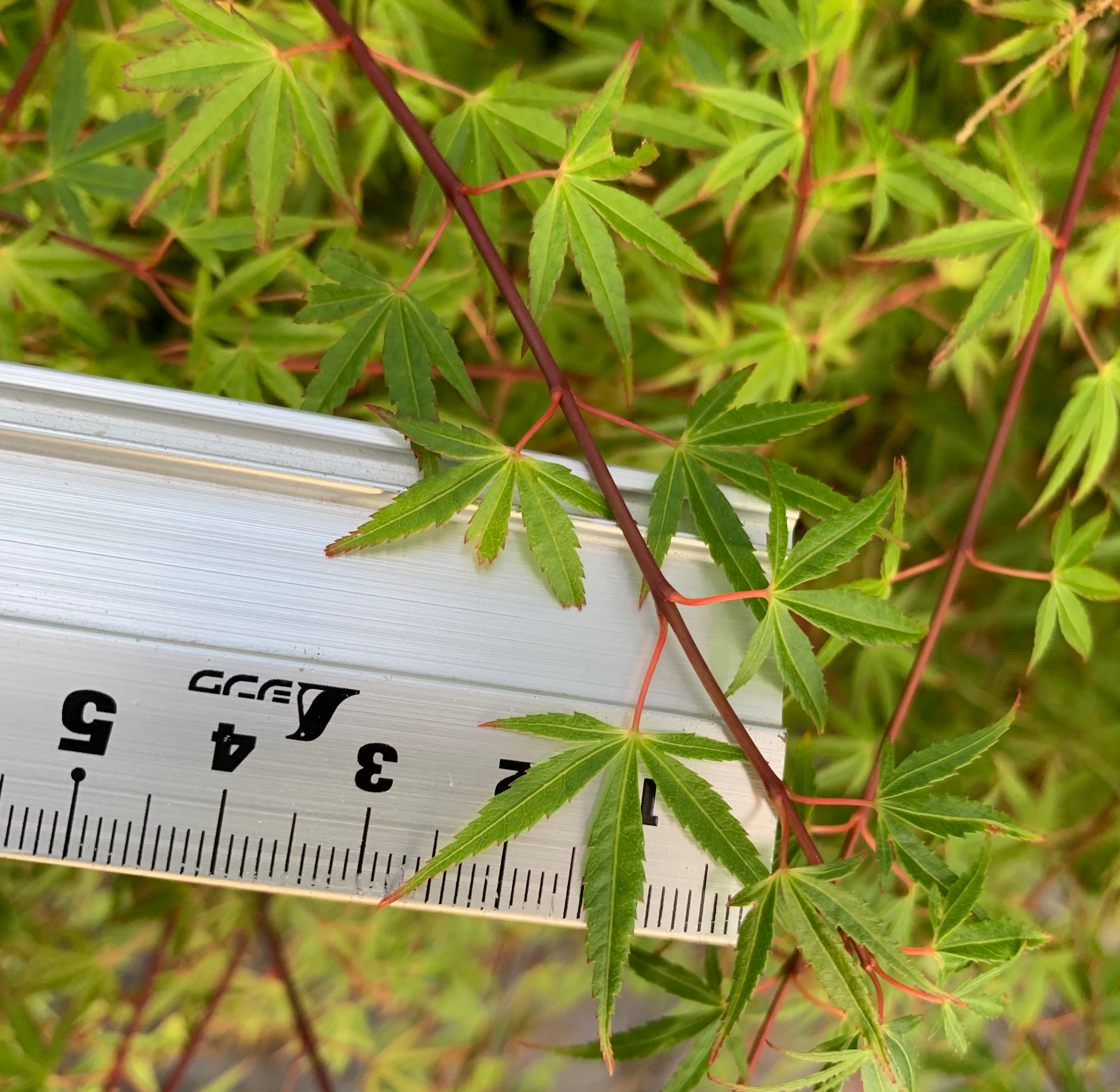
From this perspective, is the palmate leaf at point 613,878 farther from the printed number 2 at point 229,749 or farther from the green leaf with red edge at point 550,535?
the printed number 2 at point 229,749

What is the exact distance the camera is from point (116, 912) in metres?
1.29

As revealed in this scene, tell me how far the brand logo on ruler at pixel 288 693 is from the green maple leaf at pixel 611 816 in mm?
214

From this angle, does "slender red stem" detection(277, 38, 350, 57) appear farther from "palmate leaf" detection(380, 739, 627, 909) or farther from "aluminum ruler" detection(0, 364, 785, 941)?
"palmate leaf" detection(380, 739, 627, 909)

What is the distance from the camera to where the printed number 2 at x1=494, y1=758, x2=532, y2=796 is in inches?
33.4

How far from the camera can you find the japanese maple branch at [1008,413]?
2.76ft

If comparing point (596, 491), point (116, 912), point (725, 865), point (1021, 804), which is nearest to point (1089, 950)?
point (1021, 804)

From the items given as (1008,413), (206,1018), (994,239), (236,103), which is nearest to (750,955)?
(1008,413)

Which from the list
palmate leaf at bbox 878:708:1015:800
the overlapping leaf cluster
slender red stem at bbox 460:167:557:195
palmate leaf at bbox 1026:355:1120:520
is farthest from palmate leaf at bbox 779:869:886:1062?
slender red stem at bbox 460:167:557:195

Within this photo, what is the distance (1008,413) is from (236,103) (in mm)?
841

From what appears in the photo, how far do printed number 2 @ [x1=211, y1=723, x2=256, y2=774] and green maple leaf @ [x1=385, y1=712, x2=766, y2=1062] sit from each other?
9.6 inches

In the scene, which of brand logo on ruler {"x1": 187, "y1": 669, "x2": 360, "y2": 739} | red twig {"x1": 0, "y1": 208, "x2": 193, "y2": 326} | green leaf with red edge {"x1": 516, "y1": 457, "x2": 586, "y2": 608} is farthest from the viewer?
red twig {"x1": 0, "y1": 208, "x2": 193, "y2": 326}

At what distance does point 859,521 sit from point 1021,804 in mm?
824

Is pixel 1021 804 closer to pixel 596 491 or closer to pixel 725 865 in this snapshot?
pixel 725 865

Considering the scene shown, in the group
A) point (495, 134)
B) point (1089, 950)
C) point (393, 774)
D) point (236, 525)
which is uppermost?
point (495, 134)
